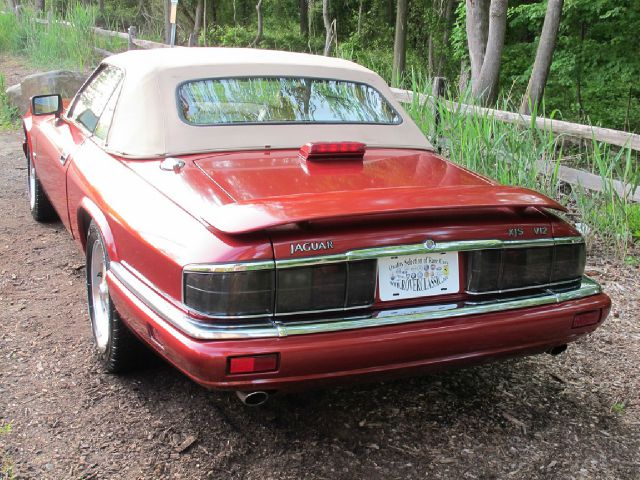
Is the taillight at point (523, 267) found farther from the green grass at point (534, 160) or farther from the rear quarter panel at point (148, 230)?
the green grass at point (534, 160)

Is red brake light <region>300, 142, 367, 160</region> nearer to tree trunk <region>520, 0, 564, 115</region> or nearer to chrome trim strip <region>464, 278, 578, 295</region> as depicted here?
chrome trim strip <region>464, 278, 578, 295</region>

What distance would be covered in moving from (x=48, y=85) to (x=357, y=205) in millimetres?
8870

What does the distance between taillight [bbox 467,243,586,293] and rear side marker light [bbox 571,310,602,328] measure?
14 centimetres

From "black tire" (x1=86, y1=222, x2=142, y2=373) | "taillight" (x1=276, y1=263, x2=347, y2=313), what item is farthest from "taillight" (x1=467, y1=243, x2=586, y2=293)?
"black tire" (x1=86, y1=222, x2=142, y2=373)

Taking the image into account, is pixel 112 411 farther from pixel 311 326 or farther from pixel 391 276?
pixel 391 276

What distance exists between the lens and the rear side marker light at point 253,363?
7.22ft

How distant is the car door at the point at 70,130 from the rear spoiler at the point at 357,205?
5.82 feet

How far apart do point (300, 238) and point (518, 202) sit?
88 cm

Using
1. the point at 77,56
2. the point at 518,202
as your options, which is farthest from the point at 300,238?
the point at 77,56

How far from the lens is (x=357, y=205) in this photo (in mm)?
2375

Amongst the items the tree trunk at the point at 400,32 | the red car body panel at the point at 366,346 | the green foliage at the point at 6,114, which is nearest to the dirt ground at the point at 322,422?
the red car body panel at the point at 366,346

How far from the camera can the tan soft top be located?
3162mm

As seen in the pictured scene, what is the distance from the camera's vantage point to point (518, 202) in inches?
102

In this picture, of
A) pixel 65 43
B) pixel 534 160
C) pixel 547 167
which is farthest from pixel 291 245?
pixel 65 43
